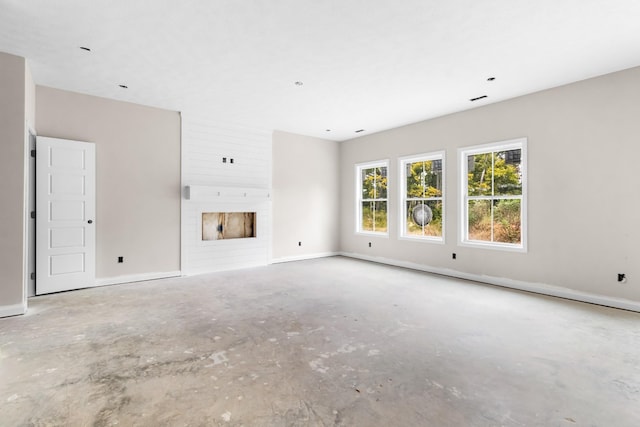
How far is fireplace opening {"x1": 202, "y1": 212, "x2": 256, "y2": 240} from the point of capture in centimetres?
585

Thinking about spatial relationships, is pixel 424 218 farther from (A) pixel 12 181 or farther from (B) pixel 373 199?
(A) pixel 12 181

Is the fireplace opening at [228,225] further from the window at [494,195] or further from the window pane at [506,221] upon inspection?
the window pane at [506,221]

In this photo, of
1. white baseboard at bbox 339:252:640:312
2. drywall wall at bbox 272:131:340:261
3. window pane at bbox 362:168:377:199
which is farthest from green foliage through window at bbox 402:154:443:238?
drywall wall at bbox 272:131:340:261

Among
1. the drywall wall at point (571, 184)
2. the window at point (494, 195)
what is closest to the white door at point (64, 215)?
the drywall wall at point (571, 184)

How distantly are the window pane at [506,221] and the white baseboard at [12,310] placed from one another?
244 inches

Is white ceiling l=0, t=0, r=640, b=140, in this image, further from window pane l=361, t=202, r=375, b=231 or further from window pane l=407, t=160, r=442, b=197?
window pane l=361, t=202, r=375, b=231

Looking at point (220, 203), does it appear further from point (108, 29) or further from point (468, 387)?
point (468, 387)

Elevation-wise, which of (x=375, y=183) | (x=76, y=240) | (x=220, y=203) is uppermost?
(x=375, y=183)

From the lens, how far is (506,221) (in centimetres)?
489

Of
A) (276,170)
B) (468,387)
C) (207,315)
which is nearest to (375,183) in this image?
(276,170)

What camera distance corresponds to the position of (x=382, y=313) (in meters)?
3.55

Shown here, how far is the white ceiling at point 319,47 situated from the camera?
2.65 metres

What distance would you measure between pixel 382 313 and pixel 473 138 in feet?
11.0

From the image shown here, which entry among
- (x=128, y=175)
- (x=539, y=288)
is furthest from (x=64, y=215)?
(x=539, y=288)
